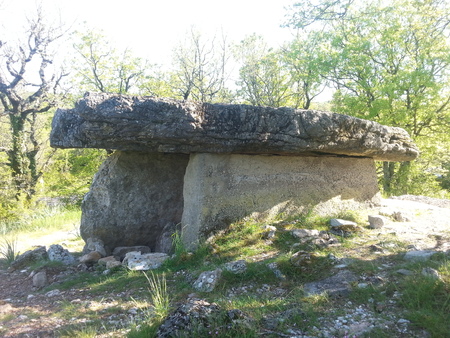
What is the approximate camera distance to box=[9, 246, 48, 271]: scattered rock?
5.19 m

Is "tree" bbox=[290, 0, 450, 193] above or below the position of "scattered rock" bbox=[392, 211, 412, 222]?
above

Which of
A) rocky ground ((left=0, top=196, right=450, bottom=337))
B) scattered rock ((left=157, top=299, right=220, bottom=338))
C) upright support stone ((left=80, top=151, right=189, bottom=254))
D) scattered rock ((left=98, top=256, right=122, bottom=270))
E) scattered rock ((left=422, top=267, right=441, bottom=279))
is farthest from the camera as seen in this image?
upright support stone ((left=80, top=151, right=189, bottom=254))

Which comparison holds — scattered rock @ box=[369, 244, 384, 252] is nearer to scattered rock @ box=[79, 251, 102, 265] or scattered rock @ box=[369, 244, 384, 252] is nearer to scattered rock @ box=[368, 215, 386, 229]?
scattered rock @ box=[368, 215, 386, 229]

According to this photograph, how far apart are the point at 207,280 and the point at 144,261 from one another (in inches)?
52.0

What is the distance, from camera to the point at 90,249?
5555 millimetres

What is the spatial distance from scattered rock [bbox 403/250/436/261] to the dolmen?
201 cm

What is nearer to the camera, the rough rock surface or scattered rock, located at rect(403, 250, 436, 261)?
scattered rock, located at rect(403, 250, 436, 261)

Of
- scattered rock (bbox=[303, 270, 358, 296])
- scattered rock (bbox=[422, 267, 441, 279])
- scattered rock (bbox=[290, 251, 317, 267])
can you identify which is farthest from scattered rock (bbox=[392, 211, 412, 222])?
scattered rock (bbox=[422, 267, 441, 279])

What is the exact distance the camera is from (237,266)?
3967 mm

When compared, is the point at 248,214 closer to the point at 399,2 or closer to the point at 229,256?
the point at 229,256

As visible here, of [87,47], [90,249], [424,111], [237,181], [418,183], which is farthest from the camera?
[87,47]

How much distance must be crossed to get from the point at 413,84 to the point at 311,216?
36.9 feet

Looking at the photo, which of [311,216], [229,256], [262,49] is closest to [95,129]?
[229,256]

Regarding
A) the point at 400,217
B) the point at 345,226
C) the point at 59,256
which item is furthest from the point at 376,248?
the point at 59,256
